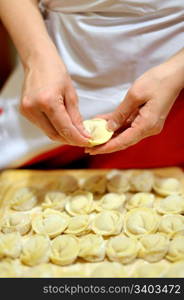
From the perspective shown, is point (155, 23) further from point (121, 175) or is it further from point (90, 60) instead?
point (121, 175)

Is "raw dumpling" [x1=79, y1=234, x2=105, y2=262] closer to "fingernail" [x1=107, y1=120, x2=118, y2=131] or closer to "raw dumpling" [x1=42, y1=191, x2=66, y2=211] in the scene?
"raw dumpling" [x1=42, y1=191, x2=66, y2=211]

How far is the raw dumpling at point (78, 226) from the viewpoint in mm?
931

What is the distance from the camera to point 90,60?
110 cm

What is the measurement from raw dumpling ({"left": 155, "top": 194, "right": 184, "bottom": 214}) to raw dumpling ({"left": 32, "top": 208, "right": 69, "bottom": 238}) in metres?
0.23

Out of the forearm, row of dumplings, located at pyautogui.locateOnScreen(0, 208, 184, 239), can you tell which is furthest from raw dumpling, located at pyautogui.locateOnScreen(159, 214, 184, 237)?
the forearm

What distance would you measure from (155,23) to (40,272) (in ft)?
2.11

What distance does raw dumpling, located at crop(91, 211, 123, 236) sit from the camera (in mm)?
922

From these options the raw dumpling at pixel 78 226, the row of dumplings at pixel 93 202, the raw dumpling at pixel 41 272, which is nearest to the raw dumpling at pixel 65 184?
the row of dumplings at pixel 93 202

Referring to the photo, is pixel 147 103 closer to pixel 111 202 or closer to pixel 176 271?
pixel 111 202

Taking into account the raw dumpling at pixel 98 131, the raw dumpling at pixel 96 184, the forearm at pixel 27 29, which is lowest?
the raw dumpling at pixel 96 184

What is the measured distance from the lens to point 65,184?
1.07 meters

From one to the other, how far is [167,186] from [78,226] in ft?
0.85

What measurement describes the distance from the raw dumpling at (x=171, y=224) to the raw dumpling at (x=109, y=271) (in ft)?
0.45

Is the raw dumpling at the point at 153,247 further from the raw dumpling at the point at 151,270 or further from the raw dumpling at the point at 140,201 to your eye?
the raw dumpling at the point at 140,201
